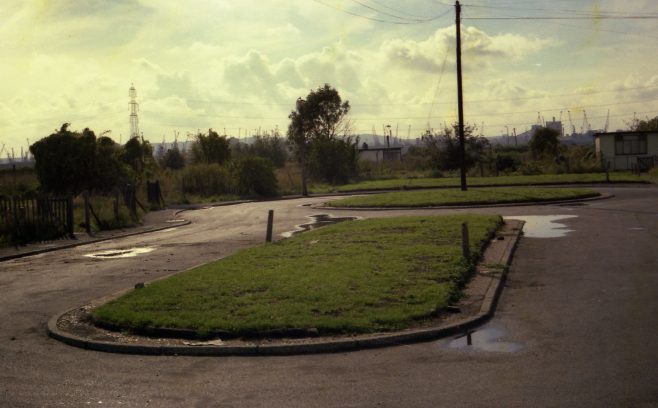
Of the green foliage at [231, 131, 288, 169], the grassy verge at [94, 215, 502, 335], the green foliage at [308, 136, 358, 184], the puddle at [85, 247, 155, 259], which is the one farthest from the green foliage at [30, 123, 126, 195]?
the green foliage at [231, 131, 288, 169]

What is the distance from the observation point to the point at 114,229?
2731 centimetres

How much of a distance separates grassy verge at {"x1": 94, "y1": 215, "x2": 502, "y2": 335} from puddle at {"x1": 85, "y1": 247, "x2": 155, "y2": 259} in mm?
4042

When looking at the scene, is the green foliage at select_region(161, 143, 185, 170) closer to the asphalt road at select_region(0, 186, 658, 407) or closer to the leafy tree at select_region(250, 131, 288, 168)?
the leafy tree at select_region(250, 131, 288, 168)

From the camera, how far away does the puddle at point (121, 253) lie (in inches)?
730

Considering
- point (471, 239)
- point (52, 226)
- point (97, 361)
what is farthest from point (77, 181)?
point (97, 361)

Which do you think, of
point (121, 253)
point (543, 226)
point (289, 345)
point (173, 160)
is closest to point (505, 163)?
point (173, 160)

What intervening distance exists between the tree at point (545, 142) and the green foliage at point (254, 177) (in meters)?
30.1

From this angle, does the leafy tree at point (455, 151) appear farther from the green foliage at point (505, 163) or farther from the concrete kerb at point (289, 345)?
the concrete kerb at point (289, 345)

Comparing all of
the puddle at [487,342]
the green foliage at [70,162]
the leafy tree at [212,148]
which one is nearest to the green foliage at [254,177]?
the leafy tree at [212,148]

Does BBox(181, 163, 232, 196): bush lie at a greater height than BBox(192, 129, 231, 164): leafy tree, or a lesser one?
lesser

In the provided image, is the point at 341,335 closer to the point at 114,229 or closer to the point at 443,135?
the point at 114,229

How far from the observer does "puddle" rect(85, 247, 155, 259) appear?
18.5 m

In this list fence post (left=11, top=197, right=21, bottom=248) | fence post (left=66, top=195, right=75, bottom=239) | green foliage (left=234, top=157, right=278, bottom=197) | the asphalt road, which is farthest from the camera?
green foliage (left=234, top=157, right=278, bottom=197)

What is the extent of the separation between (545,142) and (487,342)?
6429cm
